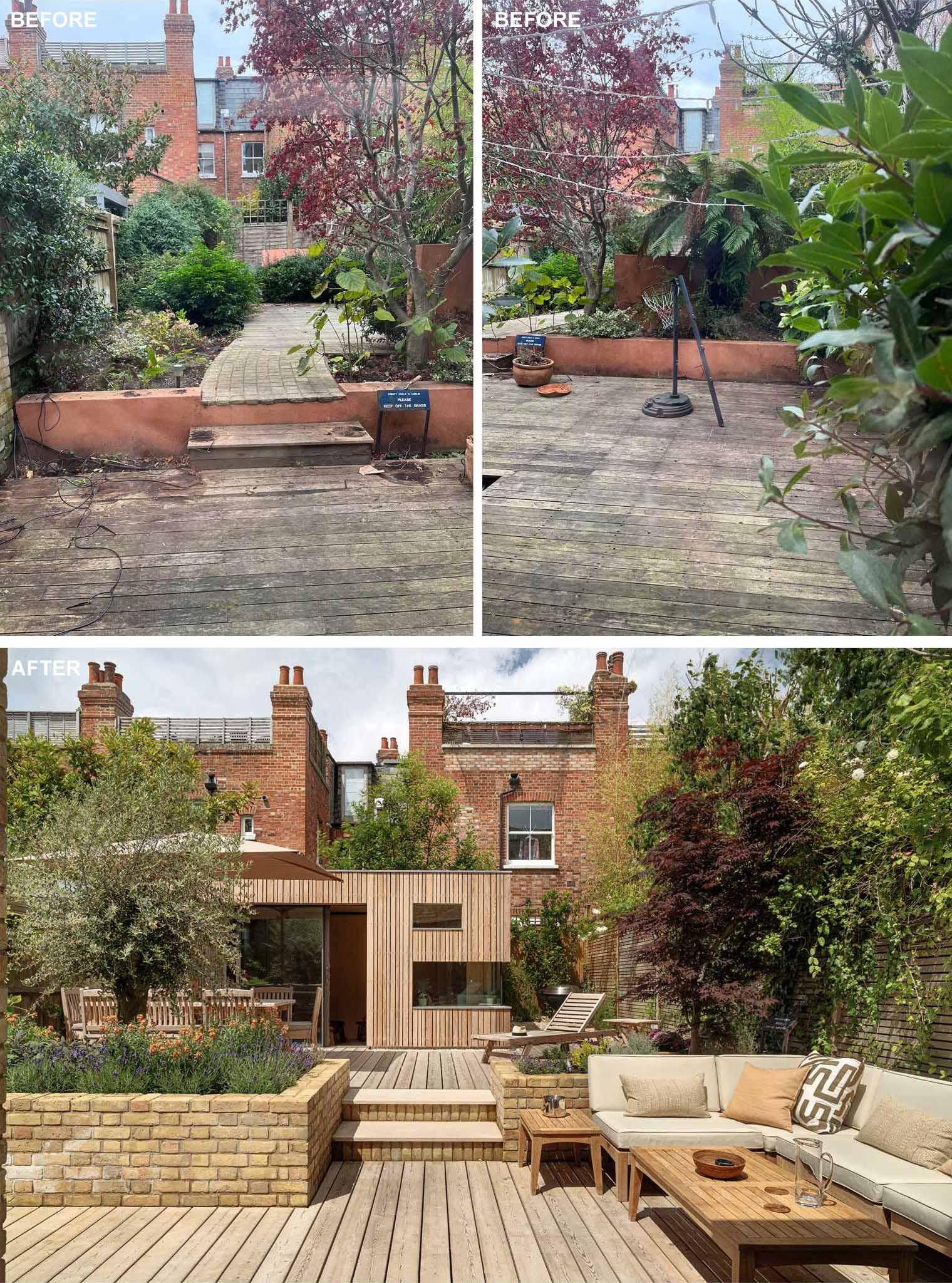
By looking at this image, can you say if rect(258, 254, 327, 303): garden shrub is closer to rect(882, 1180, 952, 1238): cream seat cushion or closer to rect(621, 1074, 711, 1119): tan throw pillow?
rect(882, 1180, 952, 1238): cream seat cushion

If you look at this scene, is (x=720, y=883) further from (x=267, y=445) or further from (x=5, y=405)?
(x=5, y=405)

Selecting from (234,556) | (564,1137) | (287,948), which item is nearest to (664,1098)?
(564,1137)

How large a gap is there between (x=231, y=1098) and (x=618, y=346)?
14.9 feet

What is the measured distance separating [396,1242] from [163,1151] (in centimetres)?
144

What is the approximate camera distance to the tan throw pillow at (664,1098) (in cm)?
652

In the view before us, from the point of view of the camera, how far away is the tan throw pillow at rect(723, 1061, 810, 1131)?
251 inches

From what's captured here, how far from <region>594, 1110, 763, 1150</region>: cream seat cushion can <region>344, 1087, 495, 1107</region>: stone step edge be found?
5.92 feet

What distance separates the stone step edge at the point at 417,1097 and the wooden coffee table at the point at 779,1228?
10.3 ft

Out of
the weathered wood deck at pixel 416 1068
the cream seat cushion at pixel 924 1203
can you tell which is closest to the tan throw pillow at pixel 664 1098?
the cream seat cushion at pixel 924 1203

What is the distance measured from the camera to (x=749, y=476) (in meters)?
3.01

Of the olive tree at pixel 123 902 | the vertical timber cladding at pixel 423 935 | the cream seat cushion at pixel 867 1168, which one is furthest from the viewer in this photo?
the vertical timber cladding at pixel 423 935

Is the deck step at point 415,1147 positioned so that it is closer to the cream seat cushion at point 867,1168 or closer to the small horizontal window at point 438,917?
the cream seat cushion at point 867,1168

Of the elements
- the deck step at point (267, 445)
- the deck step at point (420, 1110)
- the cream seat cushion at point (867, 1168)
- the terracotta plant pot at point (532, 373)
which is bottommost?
the deck step at point (420, 1110)

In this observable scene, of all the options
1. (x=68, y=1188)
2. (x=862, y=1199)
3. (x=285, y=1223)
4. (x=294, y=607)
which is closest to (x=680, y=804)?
(x=862, y=1199)
